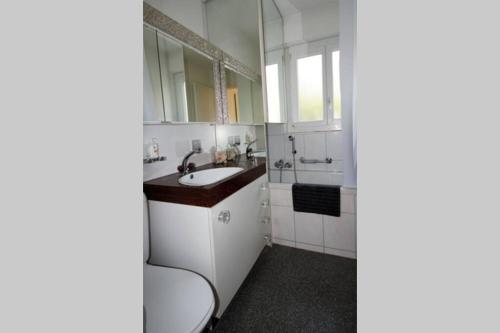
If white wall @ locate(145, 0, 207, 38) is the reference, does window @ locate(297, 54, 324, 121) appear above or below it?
below

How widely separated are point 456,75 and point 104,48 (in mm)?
423

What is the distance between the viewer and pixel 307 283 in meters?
1.65

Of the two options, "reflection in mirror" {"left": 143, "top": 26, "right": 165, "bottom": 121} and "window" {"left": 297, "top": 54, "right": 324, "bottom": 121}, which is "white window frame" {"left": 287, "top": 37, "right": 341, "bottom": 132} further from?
"reflection in mirror" {"left": 143, "top": 26, "right": 165, "bottom": 121}

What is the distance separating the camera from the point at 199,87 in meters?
1.86

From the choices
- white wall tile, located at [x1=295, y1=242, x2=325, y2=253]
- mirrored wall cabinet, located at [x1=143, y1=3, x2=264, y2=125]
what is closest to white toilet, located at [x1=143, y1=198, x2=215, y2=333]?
mirrored wall cabinet, located at [x1=143, y1=3, x2=264, y2=125]

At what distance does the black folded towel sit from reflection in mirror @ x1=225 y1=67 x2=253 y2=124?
3.00 feet

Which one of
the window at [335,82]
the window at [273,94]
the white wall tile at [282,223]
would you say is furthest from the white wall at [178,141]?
the window at [335,82]

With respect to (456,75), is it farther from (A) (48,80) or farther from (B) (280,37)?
(B) (280,37)

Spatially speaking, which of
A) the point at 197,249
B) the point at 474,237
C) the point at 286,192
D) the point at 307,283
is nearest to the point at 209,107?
the point at 286,192

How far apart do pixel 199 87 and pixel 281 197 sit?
122 centimetres

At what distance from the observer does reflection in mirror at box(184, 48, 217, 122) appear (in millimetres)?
1750

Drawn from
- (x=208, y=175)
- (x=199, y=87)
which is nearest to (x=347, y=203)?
(x=208, y=175)

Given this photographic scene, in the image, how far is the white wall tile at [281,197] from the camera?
6.75 feet

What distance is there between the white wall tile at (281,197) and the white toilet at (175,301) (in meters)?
1.11
